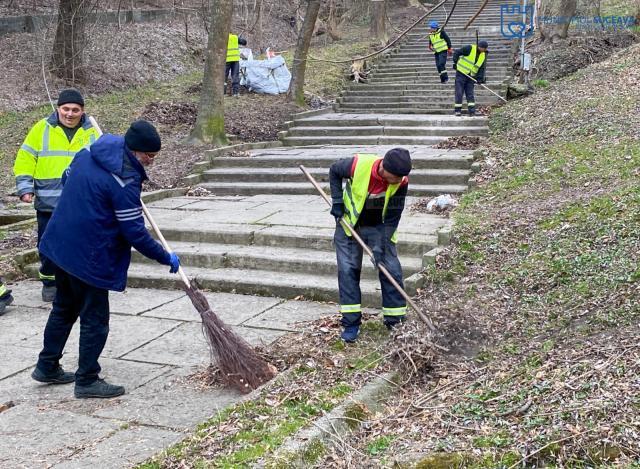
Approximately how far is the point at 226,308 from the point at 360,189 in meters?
1.99

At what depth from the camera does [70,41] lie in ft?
59.3

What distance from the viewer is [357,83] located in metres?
19.7

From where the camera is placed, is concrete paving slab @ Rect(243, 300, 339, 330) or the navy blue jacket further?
concrete paving slab @ Rect(243, 300, 339, 330)

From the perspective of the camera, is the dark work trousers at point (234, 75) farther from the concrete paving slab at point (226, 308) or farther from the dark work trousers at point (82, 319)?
the dark work trousers at point (82, 319)

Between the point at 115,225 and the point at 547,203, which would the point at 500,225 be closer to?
the point at 547,203

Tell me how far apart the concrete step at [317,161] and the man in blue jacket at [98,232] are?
6793 millimetres

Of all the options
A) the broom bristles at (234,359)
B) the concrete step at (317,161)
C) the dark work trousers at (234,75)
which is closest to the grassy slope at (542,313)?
the concrete step at (317,161)

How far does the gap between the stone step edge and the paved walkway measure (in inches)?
28.4

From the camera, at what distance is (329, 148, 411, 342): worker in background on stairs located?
19.5ft

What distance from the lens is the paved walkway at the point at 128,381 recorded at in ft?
14.5

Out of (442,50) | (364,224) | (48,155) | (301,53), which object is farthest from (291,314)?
(442,50)

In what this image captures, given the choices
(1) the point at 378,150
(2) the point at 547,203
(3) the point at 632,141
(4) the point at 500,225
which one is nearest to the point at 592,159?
(3) the point at 632,141

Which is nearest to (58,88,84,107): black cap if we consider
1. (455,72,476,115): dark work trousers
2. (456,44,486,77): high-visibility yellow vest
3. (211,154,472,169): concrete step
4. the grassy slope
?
the grassy slope

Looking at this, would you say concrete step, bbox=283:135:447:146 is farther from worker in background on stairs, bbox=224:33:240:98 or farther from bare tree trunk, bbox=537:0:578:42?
bare tree trunk, bbox=537:0:578:42
